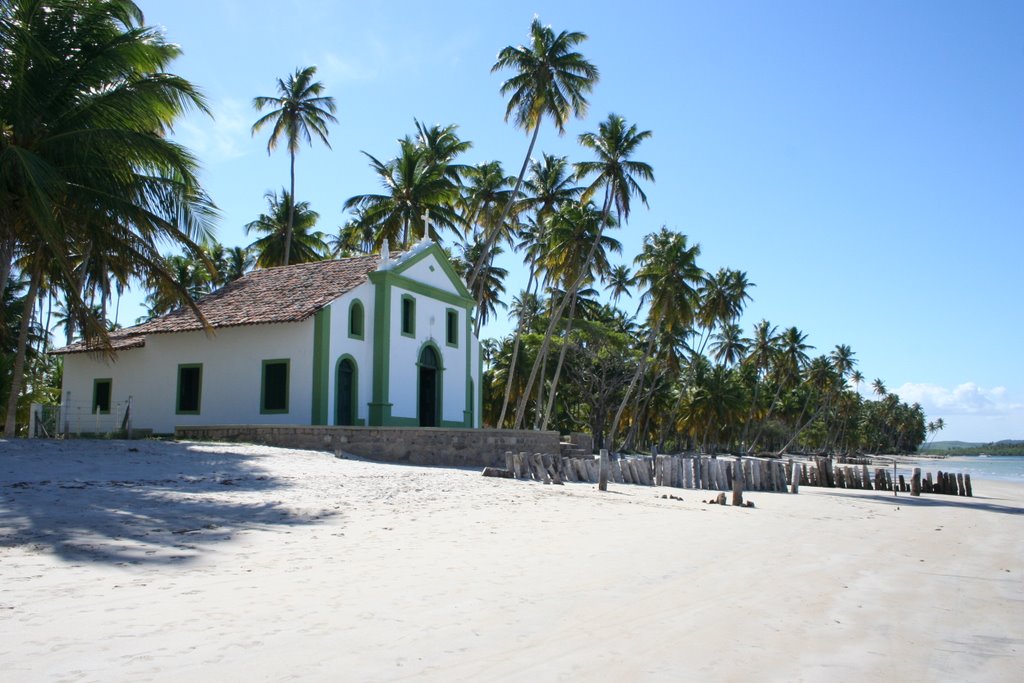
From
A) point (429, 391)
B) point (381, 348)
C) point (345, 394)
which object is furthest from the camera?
point (429, 391)

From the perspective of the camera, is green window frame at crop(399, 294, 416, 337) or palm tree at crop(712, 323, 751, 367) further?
palm tree at crop(712, 323, 751, 367)

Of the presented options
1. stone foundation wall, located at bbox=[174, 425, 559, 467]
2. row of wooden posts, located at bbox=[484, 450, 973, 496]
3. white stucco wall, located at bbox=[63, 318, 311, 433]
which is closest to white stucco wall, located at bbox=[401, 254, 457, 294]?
white stucco wall, located at bbox=[63, 318, 311, 433]

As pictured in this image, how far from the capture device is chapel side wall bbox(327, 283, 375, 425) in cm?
2422

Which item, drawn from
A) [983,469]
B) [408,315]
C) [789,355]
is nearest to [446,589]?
[408,315]

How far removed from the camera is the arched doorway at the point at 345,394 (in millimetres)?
24609

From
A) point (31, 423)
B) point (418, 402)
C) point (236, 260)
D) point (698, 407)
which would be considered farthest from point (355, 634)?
point (698, 407)

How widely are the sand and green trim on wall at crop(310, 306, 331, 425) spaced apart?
978 centimetres

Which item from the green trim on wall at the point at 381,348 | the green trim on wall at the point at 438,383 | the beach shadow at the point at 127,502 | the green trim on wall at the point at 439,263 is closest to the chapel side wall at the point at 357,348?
the green trim on wall at the point at 381,348

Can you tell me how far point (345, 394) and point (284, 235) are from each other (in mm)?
19360

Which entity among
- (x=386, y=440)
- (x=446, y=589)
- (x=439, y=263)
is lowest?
(x=446, y=589)

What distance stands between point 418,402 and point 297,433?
7.04m

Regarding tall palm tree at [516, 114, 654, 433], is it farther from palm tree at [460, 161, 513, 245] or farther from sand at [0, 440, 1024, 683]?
sand at [0, 440, 1024, 683]

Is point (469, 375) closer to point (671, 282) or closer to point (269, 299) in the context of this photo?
point (269, 299)

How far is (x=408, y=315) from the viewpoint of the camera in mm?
27375
